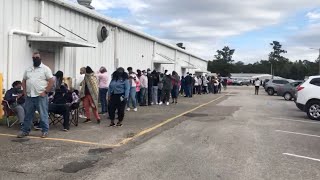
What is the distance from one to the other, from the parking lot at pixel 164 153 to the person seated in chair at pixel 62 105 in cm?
34

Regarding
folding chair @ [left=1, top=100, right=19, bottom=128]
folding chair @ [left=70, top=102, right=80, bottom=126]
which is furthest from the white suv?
folding chair @ [left=1, top=100, right=19, bottom=128]

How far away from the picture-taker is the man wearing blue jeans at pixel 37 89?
1005 centimetres

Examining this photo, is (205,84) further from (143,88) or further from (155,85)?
(143,88)

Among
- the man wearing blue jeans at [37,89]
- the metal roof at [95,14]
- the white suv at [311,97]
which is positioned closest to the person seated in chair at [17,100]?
the man wearing blue jeans at [37,89]

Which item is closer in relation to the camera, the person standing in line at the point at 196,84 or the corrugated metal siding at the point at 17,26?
the corrugated metal siding at the point at 17,26

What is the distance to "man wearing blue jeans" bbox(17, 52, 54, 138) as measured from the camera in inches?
396

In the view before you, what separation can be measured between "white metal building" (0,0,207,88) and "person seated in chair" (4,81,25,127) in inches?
67.7

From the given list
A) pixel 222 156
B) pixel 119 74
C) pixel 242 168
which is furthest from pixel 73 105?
pixel 242 168

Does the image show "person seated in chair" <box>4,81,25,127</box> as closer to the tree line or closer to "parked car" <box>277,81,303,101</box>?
"parked car" <box>277,81,303,101</box>

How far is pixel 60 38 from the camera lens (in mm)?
14531

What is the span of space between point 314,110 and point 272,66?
449ft

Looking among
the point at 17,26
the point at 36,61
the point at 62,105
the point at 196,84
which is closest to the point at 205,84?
the point at 196,84

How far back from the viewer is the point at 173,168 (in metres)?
7.51

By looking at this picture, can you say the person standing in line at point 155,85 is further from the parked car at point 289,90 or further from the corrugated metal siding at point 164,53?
the parked car at point 289,90
